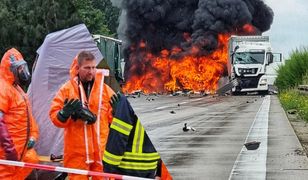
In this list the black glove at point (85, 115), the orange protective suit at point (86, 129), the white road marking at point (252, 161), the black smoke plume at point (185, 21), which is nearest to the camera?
the black glove at point (85, 115)

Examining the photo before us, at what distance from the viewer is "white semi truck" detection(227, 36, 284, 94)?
36812mm

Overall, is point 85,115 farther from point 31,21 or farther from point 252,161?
point 31,21

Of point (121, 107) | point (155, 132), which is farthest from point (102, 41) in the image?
point (121, 107)

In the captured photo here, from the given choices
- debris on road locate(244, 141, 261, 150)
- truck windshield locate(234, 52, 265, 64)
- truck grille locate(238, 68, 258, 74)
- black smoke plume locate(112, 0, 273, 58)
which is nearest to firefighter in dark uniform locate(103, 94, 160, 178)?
debris on road locate(244, 141, 261, 150)

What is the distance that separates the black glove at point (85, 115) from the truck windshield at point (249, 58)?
106 ft

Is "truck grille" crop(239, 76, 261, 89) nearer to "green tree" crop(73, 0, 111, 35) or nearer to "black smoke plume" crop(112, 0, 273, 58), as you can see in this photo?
"black smoke plume" crop(112, 0, 273, 58)

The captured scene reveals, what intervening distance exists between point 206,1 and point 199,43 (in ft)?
11.4

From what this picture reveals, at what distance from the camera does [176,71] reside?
142 ft

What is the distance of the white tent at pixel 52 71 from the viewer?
5805 mm

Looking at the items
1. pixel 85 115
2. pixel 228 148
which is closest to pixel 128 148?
pixel 85 115

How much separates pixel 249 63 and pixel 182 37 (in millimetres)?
9903

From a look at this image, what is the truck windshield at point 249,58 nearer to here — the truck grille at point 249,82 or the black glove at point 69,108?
the truck grille at point 249,82

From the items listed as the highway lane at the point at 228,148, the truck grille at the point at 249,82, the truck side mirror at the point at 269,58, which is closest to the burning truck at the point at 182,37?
the truck grille at the point at 249,82

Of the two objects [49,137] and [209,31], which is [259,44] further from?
[49,137]
